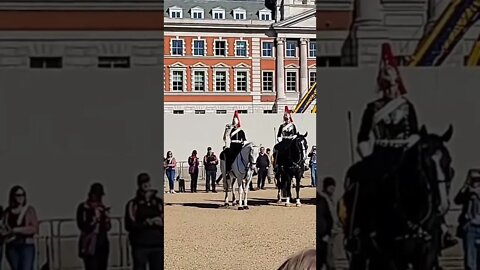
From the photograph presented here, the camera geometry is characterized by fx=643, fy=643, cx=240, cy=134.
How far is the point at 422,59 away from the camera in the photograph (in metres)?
1.87

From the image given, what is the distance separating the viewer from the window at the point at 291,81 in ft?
98.5

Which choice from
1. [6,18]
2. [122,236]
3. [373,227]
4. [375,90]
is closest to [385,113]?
[375,90]

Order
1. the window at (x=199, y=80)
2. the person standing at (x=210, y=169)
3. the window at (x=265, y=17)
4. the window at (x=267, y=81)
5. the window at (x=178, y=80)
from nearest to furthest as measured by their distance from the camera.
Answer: the person standing at (x=210, y=169) < the window at (x=178, y=80) < the window at (x=199, y=80) < the window at (x=267, y=81) < the window at (x=265, y=17)

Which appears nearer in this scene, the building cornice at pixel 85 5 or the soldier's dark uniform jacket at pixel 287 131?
the building cornice at pixel 85 5

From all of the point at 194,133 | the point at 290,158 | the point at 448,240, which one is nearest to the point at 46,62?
the point at 448,240

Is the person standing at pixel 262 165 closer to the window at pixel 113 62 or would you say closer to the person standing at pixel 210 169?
the person standing at pixel 210 169

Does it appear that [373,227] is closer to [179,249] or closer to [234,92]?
[179,249]

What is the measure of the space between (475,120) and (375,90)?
319 mm

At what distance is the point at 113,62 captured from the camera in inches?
71.6

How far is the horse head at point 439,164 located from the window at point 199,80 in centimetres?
2655

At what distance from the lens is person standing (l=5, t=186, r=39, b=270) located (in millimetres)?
1814

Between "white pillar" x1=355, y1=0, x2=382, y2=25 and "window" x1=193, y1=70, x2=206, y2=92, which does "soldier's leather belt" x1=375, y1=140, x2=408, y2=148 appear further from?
"window" x1=193, y1=70, x2=206, y2=92

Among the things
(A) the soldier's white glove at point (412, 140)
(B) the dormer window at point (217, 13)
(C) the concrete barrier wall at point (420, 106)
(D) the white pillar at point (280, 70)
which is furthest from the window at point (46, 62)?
(B) the dormer window at point (217, 13)

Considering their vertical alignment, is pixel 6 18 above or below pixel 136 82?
above
